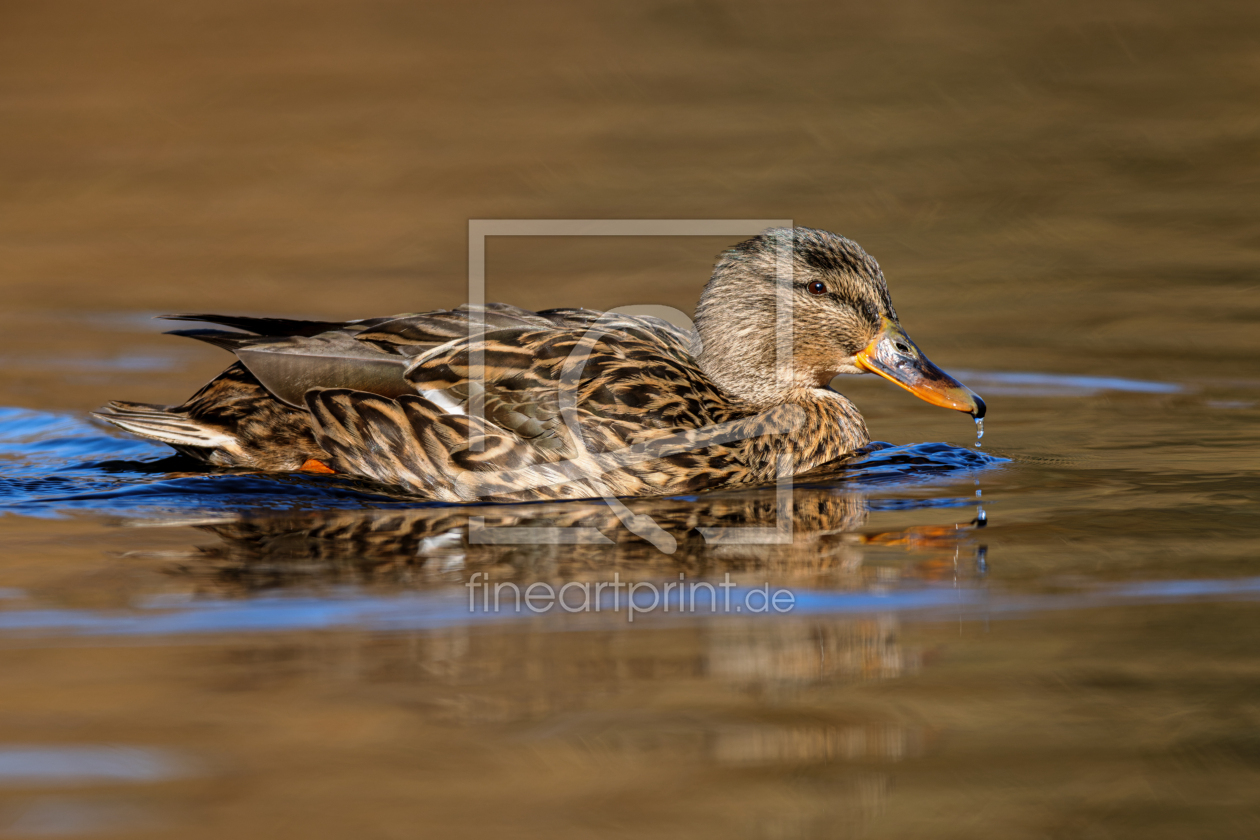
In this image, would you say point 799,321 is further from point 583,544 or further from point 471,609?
point 471,609

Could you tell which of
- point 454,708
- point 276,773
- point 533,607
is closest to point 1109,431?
point 533,607

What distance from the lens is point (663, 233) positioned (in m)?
12.4

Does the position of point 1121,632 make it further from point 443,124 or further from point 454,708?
point 443,124

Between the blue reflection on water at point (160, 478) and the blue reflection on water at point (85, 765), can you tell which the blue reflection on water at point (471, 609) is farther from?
the blue reflection on water at point (160, 478)

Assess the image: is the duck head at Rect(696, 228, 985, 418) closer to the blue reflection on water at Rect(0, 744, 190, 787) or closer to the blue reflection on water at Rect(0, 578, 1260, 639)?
the blue reflection on water at Rect(0, 578, 1260, 639)

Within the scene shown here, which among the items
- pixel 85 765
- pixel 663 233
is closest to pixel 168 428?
pixel 85 765

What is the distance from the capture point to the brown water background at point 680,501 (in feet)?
13.4

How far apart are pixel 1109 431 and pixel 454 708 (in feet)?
16.5

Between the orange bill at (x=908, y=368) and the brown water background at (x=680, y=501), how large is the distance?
420 millimetres

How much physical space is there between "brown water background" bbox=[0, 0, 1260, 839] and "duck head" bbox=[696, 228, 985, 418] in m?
0.73

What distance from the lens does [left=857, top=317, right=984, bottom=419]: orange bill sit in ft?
24.9

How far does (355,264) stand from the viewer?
11.8 m

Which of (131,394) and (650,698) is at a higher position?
(131,394)

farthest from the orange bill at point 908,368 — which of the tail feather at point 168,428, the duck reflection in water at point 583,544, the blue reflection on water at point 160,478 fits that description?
the tail feather at point 168,428
